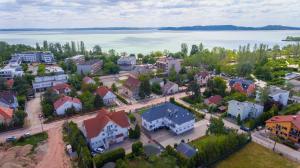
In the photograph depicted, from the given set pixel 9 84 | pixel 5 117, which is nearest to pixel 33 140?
pixel 5 117

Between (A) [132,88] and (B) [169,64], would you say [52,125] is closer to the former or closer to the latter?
(A) [132,88]

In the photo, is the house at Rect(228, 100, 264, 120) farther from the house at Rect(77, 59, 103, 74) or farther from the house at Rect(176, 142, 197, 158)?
the house at Rect(77, 59, 103, 74)

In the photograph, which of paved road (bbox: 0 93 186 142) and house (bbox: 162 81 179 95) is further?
house (bbox: 162 81 179 95)

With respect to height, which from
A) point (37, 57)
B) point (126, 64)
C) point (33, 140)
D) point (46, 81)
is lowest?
point (33, 140)

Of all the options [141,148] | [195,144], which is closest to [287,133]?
[195,144]

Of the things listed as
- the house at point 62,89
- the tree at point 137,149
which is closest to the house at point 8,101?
the house at point 62,89

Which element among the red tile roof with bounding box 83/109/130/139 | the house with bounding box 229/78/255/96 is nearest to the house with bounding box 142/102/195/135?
the red tile roof with bounding box 83/109/130/139

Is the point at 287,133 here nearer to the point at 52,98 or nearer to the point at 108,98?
the point at 108,98
